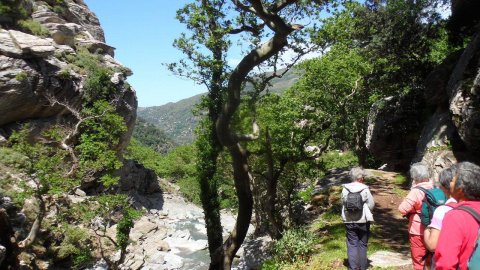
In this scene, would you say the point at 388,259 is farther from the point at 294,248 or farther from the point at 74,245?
the point at 74,245

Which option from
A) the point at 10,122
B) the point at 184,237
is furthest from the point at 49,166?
the point at 184,237

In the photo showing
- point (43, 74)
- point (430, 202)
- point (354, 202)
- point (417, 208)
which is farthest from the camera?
point (43, 74)

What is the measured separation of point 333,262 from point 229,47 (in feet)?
25.6

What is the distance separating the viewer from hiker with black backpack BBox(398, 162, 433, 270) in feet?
18.3

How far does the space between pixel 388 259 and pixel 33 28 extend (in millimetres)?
40489

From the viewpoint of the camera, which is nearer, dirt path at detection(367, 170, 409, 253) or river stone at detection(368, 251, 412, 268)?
river stone at detection(368, 251, 412, 268)

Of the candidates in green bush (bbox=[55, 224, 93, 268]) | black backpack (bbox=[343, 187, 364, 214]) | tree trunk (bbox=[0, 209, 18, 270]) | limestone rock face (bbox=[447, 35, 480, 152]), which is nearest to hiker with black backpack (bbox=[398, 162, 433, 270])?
black backpack (bbox=[343, 187, 364, 214])

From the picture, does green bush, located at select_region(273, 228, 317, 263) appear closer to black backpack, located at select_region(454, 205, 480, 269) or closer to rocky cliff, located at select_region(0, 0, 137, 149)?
black backpack, located at select_region(454, 205, 480, 269)

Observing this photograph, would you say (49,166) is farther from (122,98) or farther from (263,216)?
(122,98)

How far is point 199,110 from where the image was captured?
1792cm

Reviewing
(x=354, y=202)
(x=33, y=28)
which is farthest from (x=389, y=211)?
(x=33, y=28)

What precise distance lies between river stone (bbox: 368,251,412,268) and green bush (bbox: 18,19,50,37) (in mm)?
39838

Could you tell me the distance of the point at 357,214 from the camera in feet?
23.2

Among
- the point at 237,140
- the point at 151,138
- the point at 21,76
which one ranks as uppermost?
the point at 21,76
